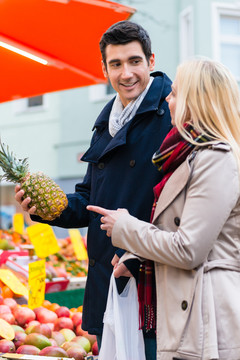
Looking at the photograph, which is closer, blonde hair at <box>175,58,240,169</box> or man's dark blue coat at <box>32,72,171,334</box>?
blonde hair at <box>175,58,240,169</box>

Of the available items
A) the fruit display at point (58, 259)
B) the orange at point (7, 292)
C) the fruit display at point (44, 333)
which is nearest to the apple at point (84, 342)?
the fruit display at point (44, 333)

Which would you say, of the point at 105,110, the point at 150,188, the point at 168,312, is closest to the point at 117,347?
the point at 168,312

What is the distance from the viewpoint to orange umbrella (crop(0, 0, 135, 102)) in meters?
3.21

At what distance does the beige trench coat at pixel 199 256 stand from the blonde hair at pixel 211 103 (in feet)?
0.23

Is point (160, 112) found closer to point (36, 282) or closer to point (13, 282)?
point (36, 282)

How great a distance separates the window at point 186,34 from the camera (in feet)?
37.4

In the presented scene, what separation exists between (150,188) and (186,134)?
43cm

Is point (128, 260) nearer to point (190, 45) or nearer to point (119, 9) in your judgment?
point (119, 9)

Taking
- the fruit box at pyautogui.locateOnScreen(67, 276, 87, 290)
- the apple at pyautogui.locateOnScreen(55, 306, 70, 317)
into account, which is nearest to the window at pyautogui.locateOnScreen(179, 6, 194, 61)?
the fruit box at pyautogui.locateOnScreen(67, 276, 87, 290)

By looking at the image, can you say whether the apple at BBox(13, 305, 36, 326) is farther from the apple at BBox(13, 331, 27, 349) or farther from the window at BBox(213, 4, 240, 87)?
the window at BBox(213, 4, 240, 87)

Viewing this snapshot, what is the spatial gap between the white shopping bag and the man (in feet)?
0.60

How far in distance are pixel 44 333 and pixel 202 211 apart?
1900 millimetres

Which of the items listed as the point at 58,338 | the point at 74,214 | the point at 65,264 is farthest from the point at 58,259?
the point at 74,214

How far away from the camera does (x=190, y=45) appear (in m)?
11.5
